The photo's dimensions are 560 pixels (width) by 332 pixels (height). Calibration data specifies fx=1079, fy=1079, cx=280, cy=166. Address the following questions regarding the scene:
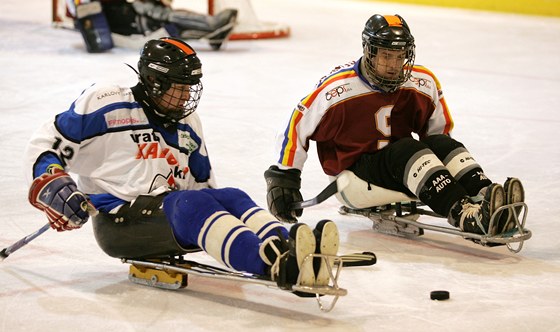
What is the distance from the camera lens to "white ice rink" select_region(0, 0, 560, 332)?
128 inches

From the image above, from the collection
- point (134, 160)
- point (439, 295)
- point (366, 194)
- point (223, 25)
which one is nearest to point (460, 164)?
point (366, 194)

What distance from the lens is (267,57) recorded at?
8.79 metres

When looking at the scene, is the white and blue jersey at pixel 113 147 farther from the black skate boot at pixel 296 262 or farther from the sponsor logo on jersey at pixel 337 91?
the sponsor logo on jersey at pixel 337 91

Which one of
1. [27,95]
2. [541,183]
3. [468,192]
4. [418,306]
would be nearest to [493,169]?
[541,183]

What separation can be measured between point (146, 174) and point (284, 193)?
811 mm

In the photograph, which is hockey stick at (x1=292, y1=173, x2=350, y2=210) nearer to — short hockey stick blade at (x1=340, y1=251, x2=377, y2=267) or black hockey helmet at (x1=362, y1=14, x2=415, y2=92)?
black hockey helmet at (x1=362, y1=14, x2=415, y2=92)

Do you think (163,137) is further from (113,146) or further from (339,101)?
(339,101)

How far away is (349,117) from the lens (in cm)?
419

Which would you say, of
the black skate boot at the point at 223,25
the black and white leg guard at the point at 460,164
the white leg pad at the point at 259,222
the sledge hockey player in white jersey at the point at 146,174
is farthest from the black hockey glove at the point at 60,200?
the black skate boot at the point at 223,25

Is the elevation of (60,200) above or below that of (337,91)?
below

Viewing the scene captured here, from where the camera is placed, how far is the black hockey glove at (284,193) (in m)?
4.23

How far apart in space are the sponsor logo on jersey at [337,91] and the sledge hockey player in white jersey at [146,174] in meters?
0.65

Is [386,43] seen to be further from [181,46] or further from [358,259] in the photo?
[358,259]

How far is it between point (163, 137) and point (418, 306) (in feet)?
3.33
